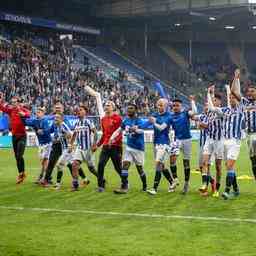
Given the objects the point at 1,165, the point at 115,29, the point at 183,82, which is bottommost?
the point at 1,165

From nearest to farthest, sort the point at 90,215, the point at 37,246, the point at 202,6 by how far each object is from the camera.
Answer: the point at 37,246, the point at 90,215, the point at 202,6

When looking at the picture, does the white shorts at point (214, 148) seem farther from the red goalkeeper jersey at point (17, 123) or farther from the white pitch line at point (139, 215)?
the red goalkeeper jersey at point (17, 123)

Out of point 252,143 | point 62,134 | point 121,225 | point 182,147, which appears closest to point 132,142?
point 182,147

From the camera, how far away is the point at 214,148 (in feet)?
48.5

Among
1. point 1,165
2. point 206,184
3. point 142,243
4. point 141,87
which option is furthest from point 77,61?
point 142,243

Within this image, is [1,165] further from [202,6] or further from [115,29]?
[115,29]

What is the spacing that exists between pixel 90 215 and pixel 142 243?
261cm

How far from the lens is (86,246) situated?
9.27 m

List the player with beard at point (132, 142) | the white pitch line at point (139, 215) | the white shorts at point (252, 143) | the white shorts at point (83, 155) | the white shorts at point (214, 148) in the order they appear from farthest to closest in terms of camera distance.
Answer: the white shorts at point (83, 155) < the player with beard at point (132, 142) < the white shorts at point (214, 148) < the white shorts at point (252, 143) < the white pitch line at point (139, 215)

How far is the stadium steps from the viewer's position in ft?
192

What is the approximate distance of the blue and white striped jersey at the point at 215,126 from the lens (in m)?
14.4

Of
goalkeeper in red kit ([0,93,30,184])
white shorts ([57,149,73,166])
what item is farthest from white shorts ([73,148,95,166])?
goalkeeper in red kit ([0,93,30,184])

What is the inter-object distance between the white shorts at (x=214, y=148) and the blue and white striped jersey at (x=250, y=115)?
26.8 inches

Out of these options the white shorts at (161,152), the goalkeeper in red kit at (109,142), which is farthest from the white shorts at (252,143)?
the goalkeeper in red kit at (109,142)
